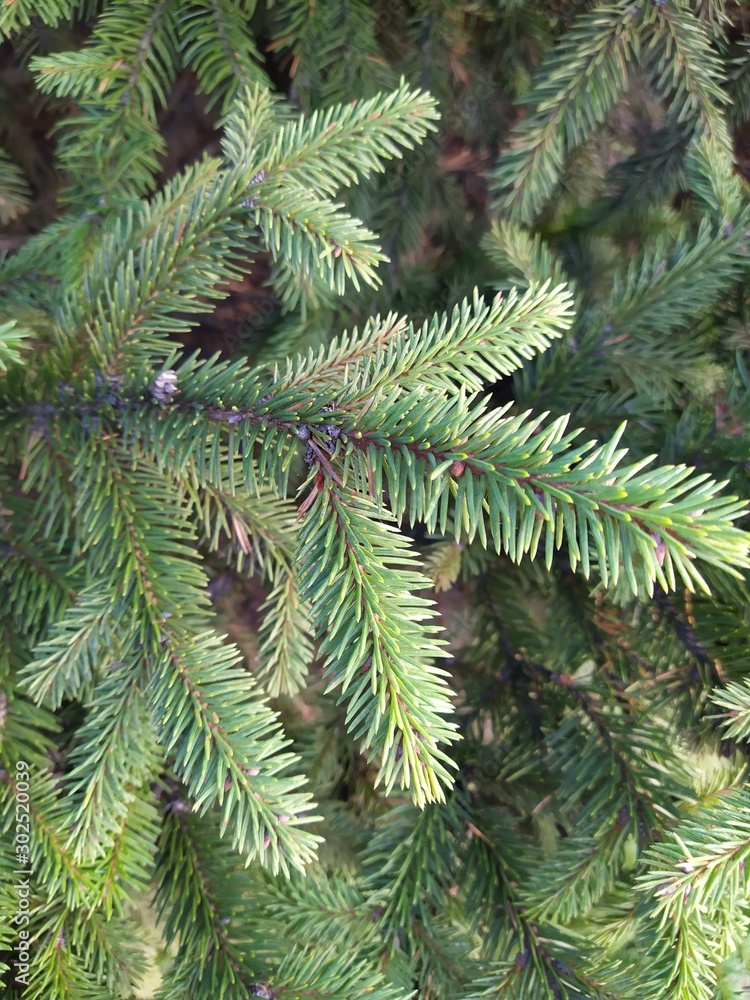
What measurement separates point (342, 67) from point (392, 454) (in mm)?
900

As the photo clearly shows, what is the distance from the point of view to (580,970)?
0.81m

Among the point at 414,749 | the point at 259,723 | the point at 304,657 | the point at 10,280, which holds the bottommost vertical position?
the point at 304,657

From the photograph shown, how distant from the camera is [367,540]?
592mm

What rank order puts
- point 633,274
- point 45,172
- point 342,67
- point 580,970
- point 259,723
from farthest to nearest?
1. point 45,172
2. point 342,67
3. point 633,274
4. point 580,970
5. point 259,723

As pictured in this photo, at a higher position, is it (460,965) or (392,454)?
(392,454)

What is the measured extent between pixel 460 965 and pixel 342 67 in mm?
1425

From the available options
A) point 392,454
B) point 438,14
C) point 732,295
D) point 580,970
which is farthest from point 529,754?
point 438,14

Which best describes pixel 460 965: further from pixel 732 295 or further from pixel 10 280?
pixel 10 280

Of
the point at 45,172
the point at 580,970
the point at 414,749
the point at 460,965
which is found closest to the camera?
the point at 414,749

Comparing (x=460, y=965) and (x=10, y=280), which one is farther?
(x=10, y=280)

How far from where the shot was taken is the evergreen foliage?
1.95ft

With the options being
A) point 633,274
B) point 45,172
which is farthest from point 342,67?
point 45,172

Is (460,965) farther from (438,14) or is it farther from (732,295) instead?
(438,14)

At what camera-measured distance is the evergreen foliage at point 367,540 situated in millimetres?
595
